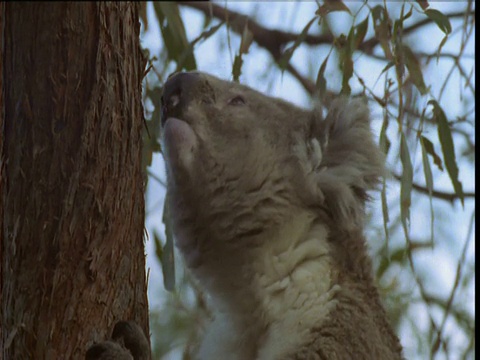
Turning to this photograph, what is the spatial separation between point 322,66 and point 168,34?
1.64 ft

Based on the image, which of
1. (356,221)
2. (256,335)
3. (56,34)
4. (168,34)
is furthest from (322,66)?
(56,34)

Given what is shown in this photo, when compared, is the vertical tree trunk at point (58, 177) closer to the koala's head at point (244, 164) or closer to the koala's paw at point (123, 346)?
the koala's paw at point (123, 346)

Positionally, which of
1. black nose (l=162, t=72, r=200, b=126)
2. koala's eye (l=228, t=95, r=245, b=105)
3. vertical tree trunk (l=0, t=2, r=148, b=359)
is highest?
koala's eye (l=228, t=95, r=245, b=105)

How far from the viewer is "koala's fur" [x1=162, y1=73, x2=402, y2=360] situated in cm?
207

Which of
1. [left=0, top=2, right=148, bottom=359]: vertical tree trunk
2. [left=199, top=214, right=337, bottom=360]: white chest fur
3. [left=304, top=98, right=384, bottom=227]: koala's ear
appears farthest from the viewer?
[left=304, top=98, right=384, bottom=227]: koala's ear

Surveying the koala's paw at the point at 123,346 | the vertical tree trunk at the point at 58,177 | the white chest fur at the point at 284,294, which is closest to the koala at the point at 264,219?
the white chest fur at the point at 284,294

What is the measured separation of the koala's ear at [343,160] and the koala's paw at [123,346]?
682 millimetres

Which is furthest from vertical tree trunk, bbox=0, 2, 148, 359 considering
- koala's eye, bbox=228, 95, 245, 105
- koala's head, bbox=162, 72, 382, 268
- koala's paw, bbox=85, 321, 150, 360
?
koala's eye, bbox=228, 95, 245, 105

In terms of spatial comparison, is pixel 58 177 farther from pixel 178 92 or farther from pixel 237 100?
pixel 237 100

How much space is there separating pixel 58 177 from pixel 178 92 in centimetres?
67

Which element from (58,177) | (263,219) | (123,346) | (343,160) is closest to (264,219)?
(263,219)

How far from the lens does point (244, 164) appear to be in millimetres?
2158

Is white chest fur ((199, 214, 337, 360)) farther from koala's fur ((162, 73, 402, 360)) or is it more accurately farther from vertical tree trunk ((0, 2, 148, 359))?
vertical tree trunk ((0, 2, 148, 359))

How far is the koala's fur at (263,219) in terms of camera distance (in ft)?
6.78
